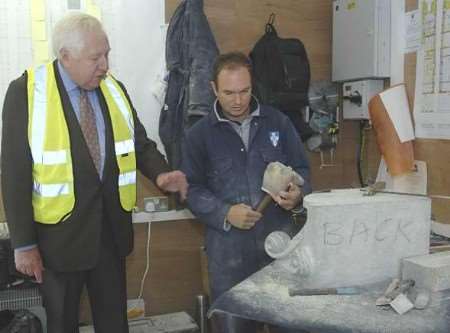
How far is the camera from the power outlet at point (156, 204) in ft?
9.20

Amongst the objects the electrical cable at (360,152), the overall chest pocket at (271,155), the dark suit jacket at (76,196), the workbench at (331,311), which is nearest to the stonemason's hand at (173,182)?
the dark suit jacket at (76,196)

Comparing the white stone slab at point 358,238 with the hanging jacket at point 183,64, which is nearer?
the white stone slab at point 358,238

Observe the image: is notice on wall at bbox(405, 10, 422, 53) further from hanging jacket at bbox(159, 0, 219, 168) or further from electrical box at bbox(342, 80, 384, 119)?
hanging jacket at bbox(159, 0, 219, 168)

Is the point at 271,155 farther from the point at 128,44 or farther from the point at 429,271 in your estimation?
the point at 128,44

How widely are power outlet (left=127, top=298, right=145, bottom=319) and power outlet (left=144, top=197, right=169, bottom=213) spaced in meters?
0.51

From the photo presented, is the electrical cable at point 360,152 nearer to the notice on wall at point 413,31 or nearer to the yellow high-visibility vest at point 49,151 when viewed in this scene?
the notice on wall at point 413,31

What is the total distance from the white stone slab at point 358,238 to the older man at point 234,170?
1.77 ft

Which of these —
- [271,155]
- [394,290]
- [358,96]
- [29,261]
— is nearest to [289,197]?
[271,155]

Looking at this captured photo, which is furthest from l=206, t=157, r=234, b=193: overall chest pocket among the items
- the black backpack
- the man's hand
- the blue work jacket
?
the black backpack

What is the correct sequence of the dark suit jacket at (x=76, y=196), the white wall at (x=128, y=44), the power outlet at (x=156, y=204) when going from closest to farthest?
the dark suit jacket at (x=76, y=196)
the white wall at (x=128, y=44)
the power outlet at (x=156, y=204)

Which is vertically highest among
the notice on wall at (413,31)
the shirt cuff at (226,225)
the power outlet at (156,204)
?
the notice on wall at (413,31)

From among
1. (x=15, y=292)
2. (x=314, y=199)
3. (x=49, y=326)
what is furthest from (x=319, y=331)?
(x=15, y=292)

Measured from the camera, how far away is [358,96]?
290cm

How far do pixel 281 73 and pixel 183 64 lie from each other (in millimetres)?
518
